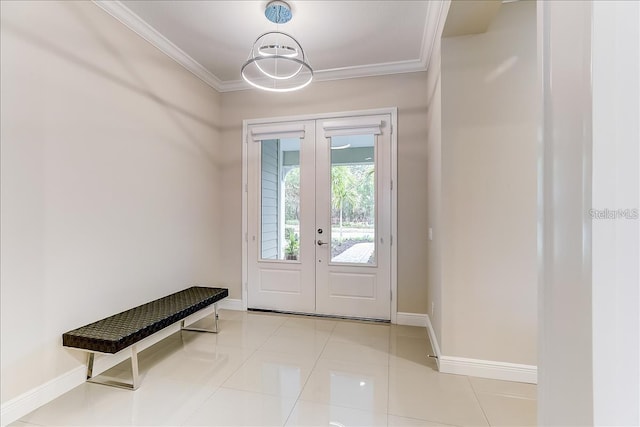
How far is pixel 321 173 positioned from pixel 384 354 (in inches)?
83.1

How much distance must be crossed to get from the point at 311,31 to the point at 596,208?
3011 millimetres

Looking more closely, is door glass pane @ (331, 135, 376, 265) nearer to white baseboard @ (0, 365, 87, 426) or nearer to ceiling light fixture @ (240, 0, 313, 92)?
ceiling light fixture @ (240, 0, 313, 92)

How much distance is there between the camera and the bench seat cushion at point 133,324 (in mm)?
1965

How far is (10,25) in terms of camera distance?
5.83ft

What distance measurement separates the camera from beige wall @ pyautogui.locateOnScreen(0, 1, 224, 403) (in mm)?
1809

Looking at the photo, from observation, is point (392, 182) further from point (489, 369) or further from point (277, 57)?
point (489, 369)

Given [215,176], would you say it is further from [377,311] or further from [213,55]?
[377,311]

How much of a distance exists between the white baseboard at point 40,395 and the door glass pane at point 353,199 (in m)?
2.53

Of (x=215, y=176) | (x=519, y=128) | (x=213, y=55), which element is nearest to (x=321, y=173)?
(x=215, y=176)

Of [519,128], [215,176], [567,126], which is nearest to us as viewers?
[567,126]

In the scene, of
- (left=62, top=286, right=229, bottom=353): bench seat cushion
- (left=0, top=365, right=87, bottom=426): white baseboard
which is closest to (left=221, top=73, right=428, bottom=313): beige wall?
(left=62, top=286, right=229, bottom=353): bench seat cushion

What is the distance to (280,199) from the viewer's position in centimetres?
387

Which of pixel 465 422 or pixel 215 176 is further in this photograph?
pixel 215 176

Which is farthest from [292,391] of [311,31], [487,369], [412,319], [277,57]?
[311,31]
